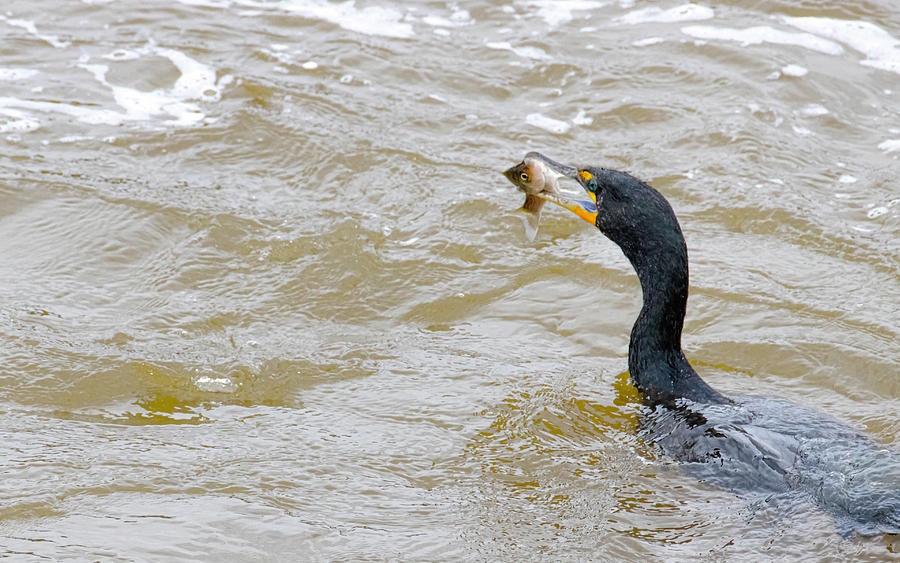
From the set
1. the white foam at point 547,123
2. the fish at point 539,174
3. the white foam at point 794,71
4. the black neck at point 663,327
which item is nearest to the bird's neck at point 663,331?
the black neck at point 663,327

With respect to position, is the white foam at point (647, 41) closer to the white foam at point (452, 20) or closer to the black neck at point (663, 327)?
the white foam at point (452, 20)

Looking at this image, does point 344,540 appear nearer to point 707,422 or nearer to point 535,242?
point 707,422

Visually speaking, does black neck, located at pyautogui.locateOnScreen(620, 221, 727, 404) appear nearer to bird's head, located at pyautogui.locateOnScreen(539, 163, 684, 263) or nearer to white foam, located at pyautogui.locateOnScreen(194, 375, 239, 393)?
bird's head, located at pyautogui.locateOnScreen(539, 163, 684, 263)

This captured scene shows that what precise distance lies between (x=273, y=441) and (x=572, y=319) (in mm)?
1989

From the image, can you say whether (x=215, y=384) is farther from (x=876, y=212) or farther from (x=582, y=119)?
(x=876, y=212)

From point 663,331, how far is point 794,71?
4.38 m

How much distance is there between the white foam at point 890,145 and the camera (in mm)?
7324

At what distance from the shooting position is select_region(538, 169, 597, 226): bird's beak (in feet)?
16.2

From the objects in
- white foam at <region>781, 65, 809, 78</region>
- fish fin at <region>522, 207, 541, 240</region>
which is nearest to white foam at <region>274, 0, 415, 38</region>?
white foam at <region>781, 65, 809, 78</region>

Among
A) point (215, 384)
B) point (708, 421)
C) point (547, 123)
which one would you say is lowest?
point (215, 384)

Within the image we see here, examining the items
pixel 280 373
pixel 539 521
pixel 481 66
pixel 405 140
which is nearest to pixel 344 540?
pixel 539 521

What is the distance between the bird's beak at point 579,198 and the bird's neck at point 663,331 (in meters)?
0.27

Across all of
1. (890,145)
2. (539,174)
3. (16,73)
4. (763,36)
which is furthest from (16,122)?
(890,145)

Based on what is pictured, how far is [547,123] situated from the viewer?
25.7 ft
